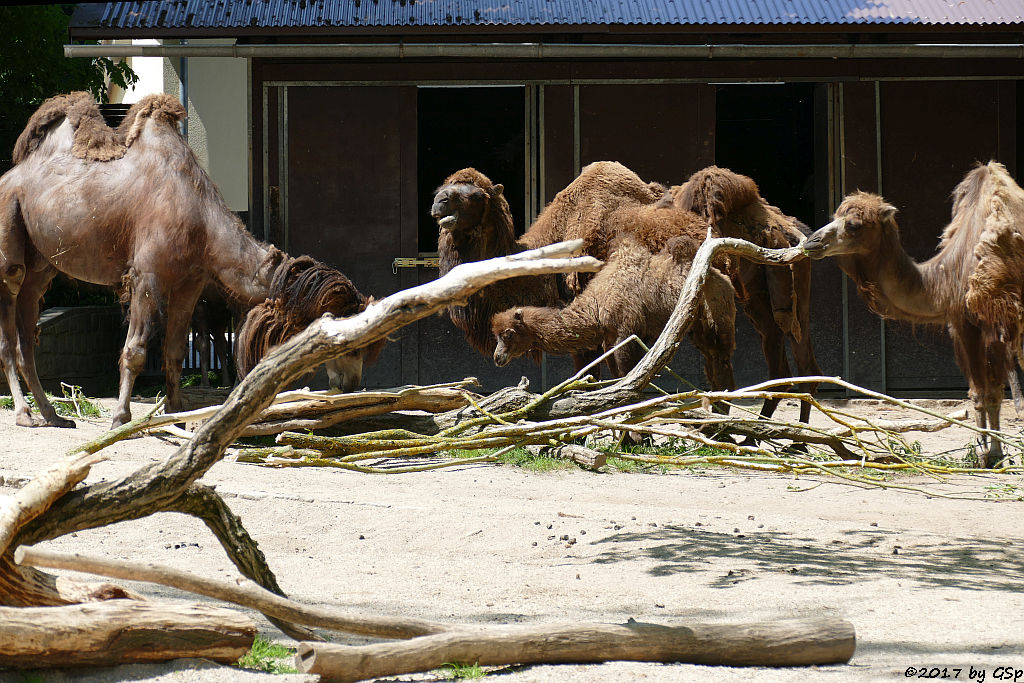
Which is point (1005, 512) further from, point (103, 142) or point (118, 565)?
point (103, 142)

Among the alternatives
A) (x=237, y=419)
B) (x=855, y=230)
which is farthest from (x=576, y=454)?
(x=237, y=419)

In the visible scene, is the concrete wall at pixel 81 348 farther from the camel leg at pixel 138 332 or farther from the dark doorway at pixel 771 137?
the dark doorway at pixel 771 137

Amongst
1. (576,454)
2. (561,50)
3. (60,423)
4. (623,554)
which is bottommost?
(623,554)

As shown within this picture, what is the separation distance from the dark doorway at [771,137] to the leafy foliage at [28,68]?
25.4 feet

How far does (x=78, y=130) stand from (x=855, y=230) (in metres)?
5.64

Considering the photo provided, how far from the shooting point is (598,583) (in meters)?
4.02

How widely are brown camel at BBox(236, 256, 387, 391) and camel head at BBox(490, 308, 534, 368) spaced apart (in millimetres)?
754

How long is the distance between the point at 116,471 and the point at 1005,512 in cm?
439

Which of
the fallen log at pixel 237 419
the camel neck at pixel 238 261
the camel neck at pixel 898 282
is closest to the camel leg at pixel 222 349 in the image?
the camel neck at pixel 238 261

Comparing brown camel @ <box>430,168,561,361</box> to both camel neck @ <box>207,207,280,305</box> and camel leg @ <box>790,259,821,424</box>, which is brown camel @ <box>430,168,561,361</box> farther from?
camel leg @ <box>790,259,821,424</box>

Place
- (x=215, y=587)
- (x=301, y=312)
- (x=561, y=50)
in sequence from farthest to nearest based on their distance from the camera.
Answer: (x=561, y=50)
(x=301, y=312)
(x=215, y=587)

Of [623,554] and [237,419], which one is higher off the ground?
[237,419]

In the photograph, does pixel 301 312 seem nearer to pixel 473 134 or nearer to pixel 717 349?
pixel 717 349

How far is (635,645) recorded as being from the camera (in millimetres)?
2959
